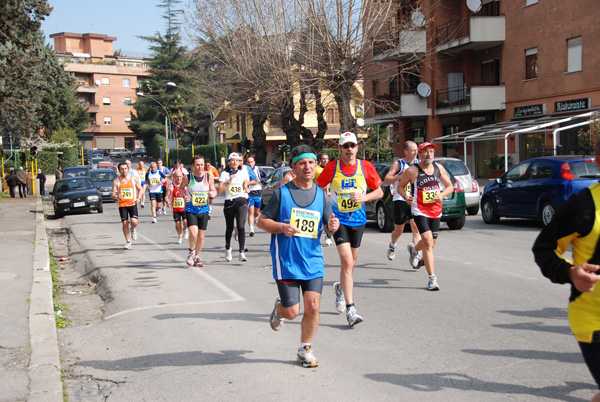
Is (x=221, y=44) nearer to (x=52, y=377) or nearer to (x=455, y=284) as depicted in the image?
(x=455, y=284)

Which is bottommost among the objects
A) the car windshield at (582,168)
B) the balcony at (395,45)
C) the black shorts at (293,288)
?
the black shorts at (293,288)

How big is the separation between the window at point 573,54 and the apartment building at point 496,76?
4 centimetres

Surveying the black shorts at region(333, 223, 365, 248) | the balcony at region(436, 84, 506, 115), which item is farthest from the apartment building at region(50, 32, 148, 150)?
the black shorts at region(333, 223, 365, 248)

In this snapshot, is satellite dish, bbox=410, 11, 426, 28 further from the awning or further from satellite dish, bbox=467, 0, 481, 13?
the awning

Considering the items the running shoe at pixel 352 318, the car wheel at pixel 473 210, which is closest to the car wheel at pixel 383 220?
the car wheel at pixel 473 210

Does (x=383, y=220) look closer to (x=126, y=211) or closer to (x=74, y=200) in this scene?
(x=126, y=211)

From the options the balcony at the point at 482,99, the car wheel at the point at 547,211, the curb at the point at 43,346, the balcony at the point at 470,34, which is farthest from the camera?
the balcony at the point at 482,99

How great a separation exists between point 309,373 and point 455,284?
13.3ft

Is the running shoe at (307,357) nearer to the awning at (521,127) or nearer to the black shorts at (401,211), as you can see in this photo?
the black shorts at (401,211)

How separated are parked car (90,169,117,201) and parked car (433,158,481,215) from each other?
1908cm

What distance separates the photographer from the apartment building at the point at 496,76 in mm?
27312

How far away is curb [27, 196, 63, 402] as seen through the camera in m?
4.98

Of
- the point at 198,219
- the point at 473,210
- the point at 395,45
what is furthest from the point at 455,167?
the point at 395,45

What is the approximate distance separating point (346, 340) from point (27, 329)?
3494mm
